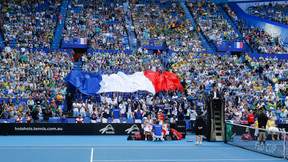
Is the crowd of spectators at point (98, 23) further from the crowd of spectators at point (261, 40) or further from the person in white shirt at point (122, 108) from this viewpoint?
the crowd of spectators at point (261, 40)

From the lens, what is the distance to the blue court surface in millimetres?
13609

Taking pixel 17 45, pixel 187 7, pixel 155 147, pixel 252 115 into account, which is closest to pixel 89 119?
pixel 155 147

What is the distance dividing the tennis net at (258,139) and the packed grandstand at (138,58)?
2.78 metres

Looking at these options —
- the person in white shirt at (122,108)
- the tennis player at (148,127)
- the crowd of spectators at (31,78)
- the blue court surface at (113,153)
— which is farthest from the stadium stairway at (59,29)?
the blue court surface at (113,153)

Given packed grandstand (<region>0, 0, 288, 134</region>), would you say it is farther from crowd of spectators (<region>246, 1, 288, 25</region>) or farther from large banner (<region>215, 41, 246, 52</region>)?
large banner (<region>215, 41, 246, 52</region>)

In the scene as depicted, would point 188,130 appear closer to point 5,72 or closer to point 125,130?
point 125,130

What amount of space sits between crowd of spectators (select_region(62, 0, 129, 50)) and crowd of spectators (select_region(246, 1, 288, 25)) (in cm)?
1814

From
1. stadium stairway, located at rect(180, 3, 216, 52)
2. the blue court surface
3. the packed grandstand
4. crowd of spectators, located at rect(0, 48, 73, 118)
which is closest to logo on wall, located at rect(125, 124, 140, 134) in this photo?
the packed grandstand

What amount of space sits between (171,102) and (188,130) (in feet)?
8.46

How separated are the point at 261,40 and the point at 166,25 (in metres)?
11.2

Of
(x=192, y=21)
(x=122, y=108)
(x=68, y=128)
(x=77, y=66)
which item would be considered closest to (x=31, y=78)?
(x=77, y=66)

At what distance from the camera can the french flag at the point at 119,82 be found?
90.8 ft

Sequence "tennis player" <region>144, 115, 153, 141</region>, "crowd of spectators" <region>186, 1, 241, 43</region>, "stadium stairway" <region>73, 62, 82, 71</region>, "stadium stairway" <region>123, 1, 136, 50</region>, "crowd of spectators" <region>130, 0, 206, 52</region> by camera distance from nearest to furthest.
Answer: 1. "tennis player" <region>144, 115, 153, 141</region>
2. "stadium stairway" <region>73, 62, 82, 71</region>
3. "stadium stairway" <region>123, 1, 136, 50</region>
4. "crowd of spectators" <region>130, 0, 206, 52</region>
5. "crowd of spectators" <region>186, 1, 241, 43</region>

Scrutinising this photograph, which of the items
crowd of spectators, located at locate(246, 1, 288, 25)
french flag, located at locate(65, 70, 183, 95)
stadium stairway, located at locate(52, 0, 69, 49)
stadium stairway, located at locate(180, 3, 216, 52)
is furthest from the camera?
crowd of spectators, located at locate(246, 1, 288, 25)
